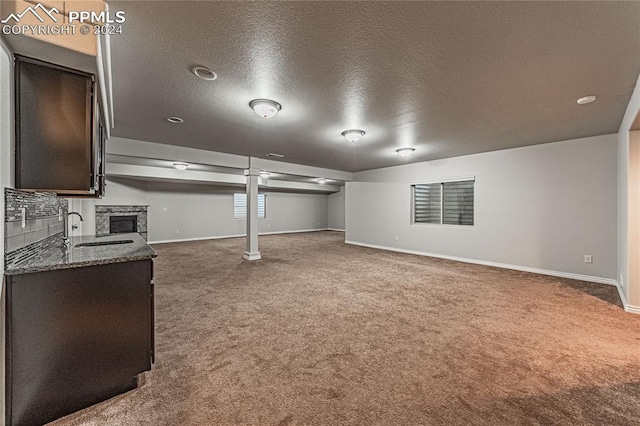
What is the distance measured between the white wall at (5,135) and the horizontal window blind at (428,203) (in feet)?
22.8

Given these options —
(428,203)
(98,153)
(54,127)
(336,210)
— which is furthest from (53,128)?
(336,210)

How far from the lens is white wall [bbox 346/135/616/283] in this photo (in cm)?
427

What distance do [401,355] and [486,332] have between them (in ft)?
3.36

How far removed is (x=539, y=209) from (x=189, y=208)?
9870 mm

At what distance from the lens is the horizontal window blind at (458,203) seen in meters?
6.12

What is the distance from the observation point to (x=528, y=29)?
176 centimetres

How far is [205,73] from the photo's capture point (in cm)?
236

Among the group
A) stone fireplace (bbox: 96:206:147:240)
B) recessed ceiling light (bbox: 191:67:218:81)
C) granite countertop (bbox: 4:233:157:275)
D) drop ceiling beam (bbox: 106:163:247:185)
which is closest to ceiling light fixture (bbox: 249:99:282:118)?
recessed ceiling light (bbox: 191:67:218:81)

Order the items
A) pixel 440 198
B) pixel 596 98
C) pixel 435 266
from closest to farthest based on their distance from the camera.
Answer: pixel 596 98, pixel 435 266, pixel 440 198

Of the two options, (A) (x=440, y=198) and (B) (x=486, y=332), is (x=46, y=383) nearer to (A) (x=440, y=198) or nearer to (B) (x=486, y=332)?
(B) (x=486, y=332)

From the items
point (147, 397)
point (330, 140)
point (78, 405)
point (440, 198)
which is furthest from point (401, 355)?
point (440, 198)

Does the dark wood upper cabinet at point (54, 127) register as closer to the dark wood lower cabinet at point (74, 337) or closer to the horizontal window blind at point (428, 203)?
the dark wood lower cabinet at point (74, 337)

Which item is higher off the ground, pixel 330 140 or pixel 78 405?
pixel 330 140

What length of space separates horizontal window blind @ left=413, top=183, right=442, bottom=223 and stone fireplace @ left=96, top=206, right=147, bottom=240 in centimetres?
830
